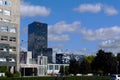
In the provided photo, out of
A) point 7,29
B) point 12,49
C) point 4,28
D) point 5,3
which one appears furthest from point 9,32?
point 5,3

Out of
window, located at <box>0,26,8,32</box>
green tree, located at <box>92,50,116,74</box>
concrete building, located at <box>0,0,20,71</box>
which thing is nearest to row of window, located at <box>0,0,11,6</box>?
concrete building, located at <box>0,0,20,71</box>

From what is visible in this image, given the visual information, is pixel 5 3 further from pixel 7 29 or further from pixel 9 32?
pixel 9 32

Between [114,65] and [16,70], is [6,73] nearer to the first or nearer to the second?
[16,70]

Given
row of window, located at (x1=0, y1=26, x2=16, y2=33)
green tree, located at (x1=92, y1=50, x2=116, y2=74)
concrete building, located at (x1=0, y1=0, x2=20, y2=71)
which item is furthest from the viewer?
green tree, located at (x1=92, y1=50, x2=116, y2=74)

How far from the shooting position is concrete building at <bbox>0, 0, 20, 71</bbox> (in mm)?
102744

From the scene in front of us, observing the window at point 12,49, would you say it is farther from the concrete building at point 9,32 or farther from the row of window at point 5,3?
the row of window at point 5,3

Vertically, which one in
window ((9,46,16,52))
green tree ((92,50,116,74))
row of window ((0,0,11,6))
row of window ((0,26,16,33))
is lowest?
green tree ((92,50,116,74))

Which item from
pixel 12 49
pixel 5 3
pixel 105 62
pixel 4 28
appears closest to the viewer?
pixel 4 28

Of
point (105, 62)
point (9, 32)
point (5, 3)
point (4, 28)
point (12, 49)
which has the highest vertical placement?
point (5, 3)

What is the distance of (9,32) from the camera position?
349ft

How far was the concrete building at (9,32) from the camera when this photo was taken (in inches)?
4045

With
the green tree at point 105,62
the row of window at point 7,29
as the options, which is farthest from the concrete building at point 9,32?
the green tree at point 105,62

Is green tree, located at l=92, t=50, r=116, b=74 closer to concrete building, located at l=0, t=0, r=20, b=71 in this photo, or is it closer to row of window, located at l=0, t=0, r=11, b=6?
concrete building, located at l=0, t=0, r=20, b=71

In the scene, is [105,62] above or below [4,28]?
below
